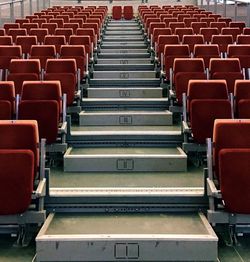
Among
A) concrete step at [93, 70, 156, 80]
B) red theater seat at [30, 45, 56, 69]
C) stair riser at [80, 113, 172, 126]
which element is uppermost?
red theater seat at [30, 45, 56, 69]

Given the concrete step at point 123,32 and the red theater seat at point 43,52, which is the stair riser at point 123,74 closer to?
the red theater seat at point 43,52

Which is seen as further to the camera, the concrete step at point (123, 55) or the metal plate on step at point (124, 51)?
the metal plate on step at point (124, 51)

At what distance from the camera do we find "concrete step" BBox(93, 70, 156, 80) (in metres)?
7.30

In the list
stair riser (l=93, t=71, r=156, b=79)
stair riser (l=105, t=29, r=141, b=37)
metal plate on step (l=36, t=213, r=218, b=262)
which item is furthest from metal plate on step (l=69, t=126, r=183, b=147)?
stair riser (l=105, t=29, r=141, b=37)

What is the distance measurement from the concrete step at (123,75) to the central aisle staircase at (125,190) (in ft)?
0.04

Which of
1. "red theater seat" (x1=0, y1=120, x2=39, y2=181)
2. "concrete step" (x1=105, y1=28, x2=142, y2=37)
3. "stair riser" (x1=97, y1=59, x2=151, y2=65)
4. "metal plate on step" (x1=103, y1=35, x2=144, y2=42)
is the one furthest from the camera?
"concrete step" (x1=105, y1=28, x2=142, y2=37)

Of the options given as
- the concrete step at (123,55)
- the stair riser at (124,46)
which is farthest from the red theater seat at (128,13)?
the concrete step at (123,55)

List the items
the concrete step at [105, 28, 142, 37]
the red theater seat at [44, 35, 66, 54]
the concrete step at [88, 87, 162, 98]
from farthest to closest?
1. the concrete step at [105, 28, 142, 37]
2. the red theater seat at [44, 35, 66, 54]
3. the concrete step at [88, 87, 162, 98]

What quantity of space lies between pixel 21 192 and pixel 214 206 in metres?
1.15

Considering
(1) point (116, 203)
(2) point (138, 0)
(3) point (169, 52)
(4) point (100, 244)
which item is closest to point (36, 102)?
(1) point (116, 203)

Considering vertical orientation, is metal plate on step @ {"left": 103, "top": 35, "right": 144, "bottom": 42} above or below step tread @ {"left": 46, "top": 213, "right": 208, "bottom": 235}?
above

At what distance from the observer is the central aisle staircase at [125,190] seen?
10.6 feet

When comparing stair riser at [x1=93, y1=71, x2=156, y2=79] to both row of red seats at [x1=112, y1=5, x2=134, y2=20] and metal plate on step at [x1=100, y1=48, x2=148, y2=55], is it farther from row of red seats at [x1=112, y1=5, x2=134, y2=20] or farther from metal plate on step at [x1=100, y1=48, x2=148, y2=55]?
row of red seats at [x1=112, y1=5, x2=134, y2=20]

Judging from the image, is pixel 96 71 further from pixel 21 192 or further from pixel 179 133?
pixel 21 192
